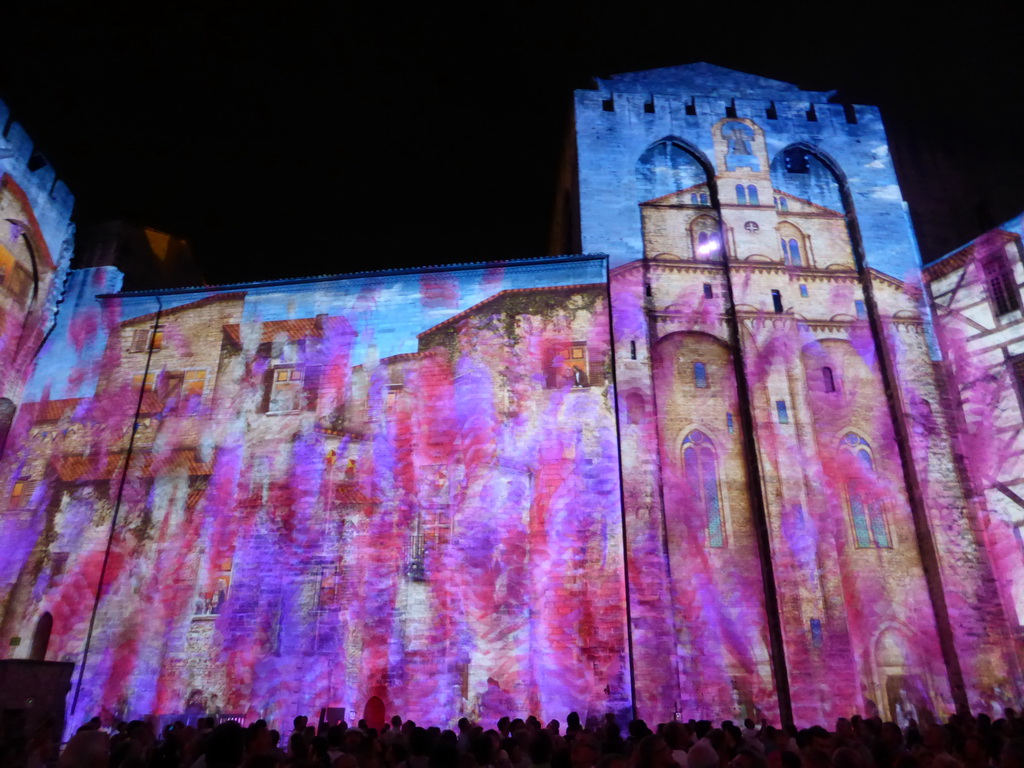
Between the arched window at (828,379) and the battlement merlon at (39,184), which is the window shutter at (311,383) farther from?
the arched window at (828,379)

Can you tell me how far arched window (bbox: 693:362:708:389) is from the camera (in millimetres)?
18547

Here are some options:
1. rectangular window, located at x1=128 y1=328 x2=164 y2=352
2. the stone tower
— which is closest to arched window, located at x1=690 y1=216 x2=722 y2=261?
the stone tower

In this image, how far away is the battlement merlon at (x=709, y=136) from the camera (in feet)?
65.7

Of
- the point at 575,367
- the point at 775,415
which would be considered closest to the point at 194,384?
the point at 575,367

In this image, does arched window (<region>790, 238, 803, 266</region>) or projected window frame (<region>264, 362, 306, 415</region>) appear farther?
arched window (<region>790, 238, 803, 266</region>)

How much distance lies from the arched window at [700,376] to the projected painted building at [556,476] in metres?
0.09

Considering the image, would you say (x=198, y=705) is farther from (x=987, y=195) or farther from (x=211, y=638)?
(x=987, y=195)

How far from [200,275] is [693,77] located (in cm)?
1927

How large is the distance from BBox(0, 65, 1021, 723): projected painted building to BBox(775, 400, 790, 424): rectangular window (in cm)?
7

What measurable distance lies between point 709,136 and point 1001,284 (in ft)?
28.8

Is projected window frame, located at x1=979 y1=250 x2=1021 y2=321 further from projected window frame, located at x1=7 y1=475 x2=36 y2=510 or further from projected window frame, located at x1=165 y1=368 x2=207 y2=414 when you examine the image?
projected window frame, located at x1=7 y1=475 x2=36 y2=510

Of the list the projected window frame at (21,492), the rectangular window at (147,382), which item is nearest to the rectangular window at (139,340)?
the rectangular window at (147,382)

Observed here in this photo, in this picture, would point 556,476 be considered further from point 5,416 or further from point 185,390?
point 5,416

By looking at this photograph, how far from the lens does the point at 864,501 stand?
17.6m
